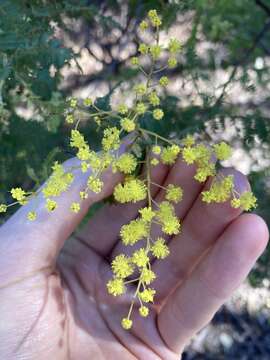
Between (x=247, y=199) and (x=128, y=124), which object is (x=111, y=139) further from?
(x=247, y=199)

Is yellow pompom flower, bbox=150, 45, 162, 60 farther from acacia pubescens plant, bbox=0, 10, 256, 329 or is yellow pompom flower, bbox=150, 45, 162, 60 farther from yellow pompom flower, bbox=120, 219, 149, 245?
yellow pompom flower, bbox=120, 219, 149, 245

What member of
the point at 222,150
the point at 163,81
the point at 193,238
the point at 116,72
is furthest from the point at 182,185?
the point at 116,72

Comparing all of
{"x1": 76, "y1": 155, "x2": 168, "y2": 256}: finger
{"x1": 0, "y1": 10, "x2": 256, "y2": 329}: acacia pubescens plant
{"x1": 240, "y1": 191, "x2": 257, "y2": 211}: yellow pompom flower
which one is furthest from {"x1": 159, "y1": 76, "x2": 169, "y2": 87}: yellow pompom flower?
{"x1": 76, "y1": 155, "x2": 168, "y2": 256}: finger

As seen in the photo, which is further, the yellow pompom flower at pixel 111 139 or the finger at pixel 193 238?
the finger at pixel 193 238

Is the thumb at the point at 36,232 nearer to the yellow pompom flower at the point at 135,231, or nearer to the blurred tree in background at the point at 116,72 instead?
the blurred tree in background at the point at 116,72

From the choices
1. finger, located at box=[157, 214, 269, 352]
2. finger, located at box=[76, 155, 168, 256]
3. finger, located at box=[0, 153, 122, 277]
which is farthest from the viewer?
finger, located at box=[76, 155, 168, 256]

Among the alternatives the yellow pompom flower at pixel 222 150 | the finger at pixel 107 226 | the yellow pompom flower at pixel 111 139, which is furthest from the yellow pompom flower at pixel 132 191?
the finger at pixel 107 226

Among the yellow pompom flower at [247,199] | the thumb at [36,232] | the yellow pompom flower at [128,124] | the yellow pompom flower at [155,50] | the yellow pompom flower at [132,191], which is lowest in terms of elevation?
the thumb at [36,232]
